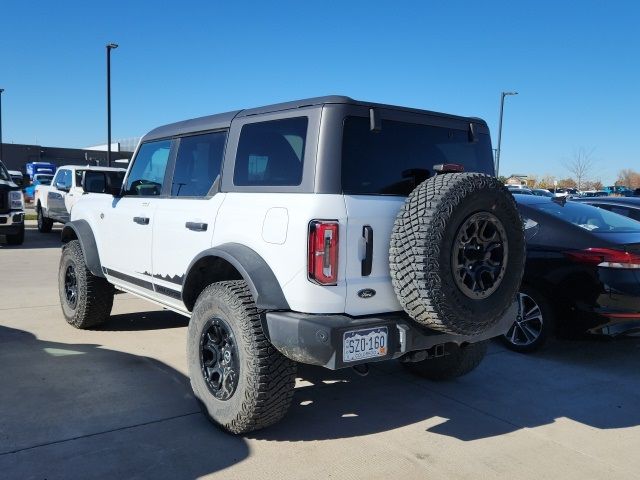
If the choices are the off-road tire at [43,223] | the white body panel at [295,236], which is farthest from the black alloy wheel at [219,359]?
the off-road tire at [43,223]

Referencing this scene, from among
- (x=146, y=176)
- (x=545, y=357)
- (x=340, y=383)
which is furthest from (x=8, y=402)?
(x=545, y=357)

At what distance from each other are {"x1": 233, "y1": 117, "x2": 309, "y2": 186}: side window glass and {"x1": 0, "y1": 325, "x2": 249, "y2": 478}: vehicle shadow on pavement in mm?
1568

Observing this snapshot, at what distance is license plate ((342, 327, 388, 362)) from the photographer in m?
2.94

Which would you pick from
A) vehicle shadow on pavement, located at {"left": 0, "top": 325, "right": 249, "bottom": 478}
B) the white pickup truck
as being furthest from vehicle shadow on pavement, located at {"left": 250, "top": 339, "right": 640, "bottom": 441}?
the white pickup truck

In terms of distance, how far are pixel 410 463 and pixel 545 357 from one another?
2.64 m

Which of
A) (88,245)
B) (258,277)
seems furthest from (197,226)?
(88,245)

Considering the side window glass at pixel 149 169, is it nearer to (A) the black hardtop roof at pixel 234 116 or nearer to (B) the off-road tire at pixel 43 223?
(A) the black hardtop roof at pixel 234 116

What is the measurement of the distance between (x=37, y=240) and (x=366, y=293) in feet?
42.9

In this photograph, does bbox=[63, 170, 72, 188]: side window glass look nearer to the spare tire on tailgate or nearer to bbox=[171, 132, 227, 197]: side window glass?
bbox=[171, 132, 227, 197]: side window glass

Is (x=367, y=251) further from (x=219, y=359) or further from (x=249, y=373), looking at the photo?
(x=219, y=359)

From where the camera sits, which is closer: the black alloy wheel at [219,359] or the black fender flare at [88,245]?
the black alloy wheel at [219,359]

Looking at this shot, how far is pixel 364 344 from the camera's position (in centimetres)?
300

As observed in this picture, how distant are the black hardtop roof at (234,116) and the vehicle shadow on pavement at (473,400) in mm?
1993

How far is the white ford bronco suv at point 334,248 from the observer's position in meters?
2.97
